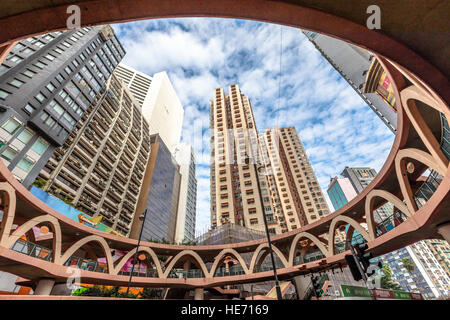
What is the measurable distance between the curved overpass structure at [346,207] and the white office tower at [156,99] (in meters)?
90.3

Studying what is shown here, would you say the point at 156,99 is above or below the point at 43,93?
above

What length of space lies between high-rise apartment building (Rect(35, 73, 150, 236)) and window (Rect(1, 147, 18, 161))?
9.38 metres

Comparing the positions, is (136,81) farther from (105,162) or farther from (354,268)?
(354,268)

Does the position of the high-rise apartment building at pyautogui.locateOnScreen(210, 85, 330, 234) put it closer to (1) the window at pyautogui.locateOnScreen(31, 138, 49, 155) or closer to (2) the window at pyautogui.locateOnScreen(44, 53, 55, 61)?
(1) the window at pyautogui.locateOnScreen(31, 138, 49, 155)

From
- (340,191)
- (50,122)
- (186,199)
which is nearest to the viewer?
(50,122)

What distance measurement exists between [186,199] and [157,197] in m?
38.0

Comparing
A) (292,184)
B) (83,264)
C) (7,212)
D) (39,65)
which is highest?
(292,184)

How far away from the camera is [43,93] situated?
3775 centimetres

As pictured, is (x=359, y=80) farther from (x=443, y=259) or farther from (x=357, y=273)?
(x=443, y=259)

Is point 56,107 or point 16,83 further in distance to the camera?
point 56,107

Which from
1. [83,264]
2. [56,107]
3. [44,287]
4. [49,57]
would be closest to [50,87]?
[56,107]

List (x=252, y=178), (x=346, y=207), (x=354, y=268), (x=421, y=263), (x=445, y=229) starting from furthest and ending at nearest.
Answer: (x=421, y=263) < (x=252, y=178) < (x=346, y=207) < (x=445, y=229) < (x=354, y=268)

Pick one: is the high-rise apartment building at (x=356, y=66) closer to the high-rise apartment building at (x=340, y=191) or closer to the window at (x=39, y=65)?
the window at (x=39, y=65)

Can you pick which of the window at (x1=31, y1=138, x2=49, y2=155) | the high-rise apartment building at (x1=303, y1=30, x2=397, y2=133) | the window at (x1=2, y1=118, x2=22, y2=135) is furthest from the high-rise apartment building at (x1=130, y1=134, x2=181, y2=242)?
the high-rise apartment building at (x1=303, y1=30, x2=397, y2=133)
